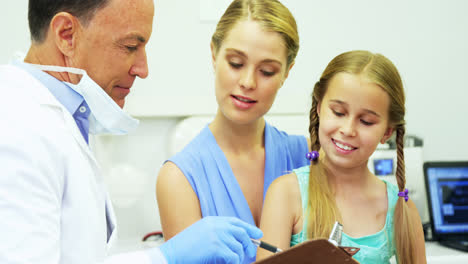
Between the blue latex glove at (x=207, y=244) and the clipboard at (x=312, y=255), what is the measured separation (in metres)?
0.18

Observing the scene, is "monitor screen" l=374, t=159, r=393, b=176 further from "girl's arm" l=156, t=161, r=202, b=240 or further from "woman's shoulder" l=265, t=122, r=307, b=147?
"girl's arm" l=156, t=161, r=202, b=240

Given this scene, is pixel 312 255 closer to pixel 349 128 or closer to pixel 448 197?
pixel 349 128

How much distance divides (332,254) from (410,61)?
182cm

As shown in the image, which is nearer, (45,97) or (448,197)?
(45,97)

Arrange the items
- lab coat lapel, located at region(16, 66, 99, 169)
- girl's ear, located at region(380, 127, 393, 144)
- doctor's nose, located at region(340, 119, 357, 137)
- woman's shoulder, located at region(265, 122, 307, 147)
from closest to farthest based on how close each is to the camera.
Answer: lab coat lapel, located at region(16, 66, 99, 169) → doctor's nose, located at region(340, 119, 357, 137) → girl's ear, located at region(380, 127, 393, 144) → woman's shoulder, located at region(265, 122, 307, 147)

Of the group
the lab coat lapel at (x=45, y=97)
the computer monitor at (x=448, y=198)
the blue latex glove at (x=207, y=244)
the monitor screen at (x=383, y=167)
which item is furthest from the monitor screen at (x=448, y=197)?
the lab coat lapel at (x=45, y=97)

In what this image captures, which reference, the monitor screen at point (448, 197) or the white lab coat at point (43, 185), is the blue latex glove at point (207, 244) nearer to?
the white lab coat at point (43, 185)

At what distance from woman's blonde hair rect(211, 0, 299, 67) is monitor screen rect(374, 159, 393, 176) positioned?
2.94ft

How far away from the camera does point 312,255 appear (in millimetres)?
727

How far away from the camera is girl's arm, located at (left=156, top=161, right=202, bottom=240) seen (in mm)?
1135

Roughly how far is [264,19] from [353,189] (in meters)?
0.53

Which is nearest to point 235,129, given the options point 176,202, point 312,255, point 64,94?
point 176,202

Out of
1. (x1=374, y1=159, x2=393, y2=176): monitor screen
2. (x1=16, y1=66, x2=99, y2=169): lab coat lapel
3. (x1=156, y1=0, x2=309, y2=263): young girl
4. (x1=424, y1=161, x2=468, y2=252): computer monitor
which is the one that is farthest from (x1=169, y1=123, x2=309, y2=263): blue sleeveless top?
(x1=424, y1=161, x2=468, y2=252): computer monitor

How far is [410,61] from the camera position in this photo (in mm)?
2285
